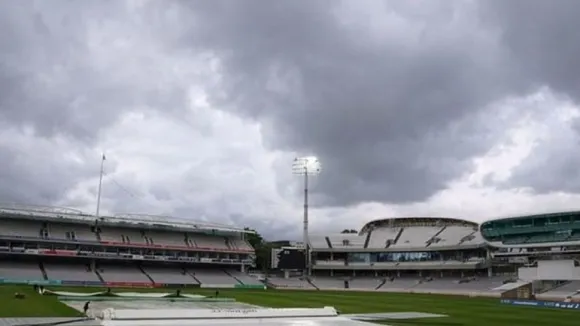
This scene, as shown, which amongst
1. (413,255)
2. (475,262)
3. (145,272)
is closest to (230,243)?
(145,272)

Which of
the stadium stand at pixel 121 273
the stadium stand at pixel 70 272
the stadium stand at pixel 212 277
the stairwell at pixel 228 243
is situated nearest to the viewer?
the stadium stand at pixel 70 272

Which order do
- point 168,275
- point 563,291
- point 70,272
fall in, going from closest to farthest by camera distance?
point 563,291
point 70,272
point 168,275

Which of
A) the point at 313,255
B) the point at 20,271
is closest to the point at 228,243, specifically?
the point at 313,255

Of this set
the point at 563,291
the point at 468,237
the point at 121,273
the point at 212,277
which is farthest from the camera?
the point at 468,237

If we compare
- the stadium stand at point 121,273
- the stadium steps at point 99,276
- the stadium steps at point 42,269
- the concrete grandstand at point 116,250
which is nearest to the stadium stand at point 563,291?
the concrete grandstand at point 116,250

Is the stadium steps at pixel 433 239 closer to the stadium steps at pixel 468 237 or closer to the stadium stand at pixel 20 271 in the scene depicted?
the stadium steps at pixel 468 237

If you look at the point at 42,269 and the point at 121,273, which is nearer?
the point at 42,269

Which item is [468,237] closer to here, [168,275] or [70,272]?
[168,275]

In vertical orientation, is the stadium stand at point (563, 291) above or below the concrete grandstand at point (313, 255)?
below

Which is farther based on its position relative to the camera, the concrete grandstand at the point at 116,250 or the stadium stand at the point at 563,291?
the concrete grandstand at the point at 116,250

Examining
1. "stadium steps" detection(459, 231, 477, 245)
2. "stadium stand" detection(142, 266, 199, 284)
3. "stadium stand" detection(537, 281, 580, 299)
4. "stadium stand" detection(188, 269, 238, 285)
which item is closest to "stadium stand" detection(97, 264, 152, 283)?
"stadium stand" detection(142, 266, 199, 284)

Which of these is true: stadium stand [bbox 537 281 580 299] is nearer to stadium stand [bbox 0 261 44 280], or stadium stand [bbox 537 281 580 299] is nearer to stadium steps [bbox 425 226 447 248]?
stadium steps [bbox 425 226 447 248]

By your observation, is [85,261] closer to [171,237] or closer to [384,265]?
[171,237]

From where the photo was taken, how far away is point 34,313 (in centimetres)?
3183
